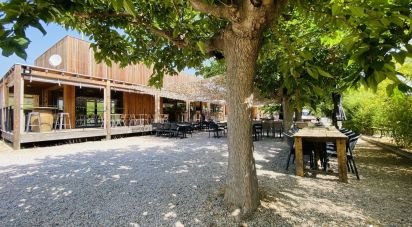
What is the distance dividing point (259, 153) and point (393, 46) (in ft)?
23.4

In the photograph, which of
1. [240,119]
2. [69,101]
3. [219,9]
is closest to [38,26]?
[219,9]

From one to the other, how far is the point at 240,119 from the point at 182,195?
1.80m

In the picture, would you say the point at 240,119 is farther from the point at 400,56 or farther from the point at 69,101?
the point at 69,101

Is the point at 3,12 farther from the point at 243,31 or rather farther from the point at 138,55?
the point at 138,55

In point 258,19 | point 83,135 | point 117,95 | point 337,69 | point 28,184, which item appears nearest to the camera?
point 258,19

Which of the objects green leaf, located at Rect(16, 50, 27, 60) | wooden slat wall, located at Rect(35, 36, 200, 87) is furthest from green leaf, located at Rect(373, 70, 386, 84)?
Result: wooden slat wall, located at Rect(35, 36, 200, 87)

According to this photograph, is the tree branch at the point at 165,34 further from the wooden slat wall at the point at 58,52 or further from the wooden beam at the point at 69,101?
the wooden slat wall at the point at 58,52

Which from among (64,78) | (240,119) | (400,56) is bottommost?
(240,119)

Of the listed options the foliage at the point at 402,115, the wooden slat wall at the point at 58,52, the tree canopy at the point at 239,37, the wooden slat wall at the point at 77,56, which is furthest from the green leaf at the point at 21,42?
the wooden slat wall at the point at 58,52

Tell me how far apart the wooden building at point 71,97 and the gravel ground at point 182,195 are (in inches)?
187

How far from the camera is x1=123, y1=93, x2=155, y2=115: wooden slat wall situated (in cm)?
1789

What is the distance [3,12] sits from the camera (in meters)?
1.67

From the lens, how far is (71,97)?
14422 millimetres

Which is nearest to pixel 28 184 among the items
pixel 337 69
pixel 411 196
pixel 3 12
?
pixel 3 12
